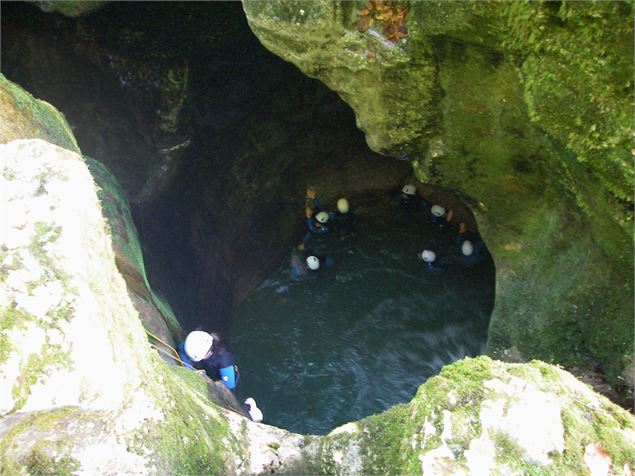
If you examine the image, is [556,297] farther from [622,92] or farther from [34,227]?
[34,227]

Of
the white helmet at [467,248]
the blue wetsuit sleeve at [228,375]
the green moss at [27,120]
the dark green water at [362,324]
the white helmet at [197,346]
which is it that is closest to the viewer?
the green moss at [27,120]

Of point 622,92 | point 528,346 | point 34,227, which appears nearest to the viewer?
point 34,227

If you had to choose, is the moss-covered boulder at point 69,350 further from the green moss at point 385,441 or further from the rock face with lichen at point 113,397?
the green moss at point 385,441

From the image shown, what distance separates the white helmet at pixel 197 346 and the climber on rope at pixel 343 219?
5189 millimetres

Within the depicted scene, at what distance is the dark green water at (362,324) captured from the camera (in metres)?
9.30

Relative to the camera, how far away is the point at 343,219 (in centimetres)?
1172

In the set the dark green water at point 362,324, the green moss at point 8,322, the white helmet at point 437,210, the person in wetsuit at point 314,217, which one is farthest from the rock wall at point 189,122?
the green moss at point 8,322

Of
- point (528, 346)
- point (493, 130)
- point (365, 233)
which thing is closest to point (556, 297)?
point (528, 346)

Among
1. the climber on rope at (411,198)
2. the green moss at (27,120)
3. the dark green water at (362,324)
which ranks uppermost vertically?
the green moss at (27,120)

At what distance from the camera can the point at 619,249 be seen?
501 cm

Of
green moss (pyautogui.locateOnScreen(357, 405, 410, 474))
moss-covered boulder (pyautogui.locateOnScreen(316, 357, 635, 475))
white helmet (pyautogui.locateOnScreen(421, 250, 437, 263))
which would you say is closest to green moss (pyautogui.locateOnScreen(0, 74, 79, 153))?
green moss (pyautogui.locateOnScreen(357, 405, 410, 474))

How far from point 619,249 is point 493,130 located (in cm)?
173

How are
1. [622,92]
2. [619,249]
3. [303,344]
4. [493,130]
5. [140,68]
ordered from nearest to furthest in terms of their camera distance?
[622,92]
[619,249]
[493,130]
[140,68]
[303,344]

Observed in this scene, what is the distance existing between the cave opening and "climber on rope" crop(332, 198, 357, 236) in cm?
29
